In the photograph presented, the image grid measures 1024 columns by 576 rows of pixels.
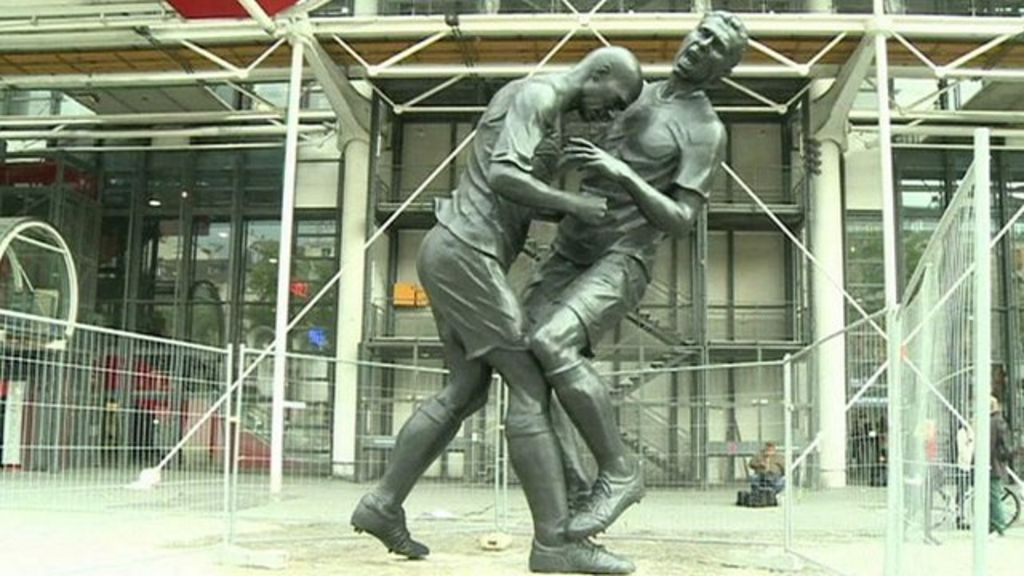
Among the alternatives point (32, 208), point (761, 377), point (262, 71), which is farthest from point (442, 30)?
point (32, 208)

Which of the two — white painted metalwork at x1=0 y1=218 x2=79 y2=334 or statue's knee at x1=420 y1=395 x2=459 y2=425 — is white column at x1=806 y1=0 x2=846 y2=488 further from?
statue's knee at x1=420 y1=395 x2=459 y2=425

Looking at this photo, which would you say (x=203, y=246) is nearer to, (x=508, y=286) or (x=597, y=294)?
(x=508, y=286)

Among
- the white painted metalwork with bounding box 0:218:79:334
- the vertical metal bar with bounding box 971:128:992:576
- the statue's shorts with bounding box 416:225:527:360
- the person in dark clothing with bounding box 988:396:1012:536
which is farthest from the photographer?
the white painted metalwork with bounding box 0:218:79:334

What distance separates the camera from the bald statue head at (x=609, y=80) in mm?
4801

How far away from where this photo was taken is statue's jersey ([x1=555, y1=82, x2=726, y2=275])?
495 cm

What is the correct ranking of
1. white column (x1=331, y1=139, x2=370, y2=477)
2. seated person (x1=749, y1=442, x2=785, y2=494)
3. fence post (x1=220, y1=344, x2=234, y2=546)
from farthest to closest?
white column (x1=331, y1=139, x2=370, y2=477)
seated person (x1=749, y1=442, x2=785, y2=494)
fence post (x1=220, y1=344, x2=234, y2=546)

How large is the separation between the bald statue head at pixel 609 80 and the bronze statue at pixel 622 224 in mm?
207

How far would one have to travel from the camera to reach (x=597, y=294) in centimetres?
481

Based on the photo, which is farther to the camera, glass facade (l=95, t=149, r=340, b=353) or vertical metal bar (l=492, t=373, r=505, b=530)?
glass facade (l=95, t=149, r=340, b=353)

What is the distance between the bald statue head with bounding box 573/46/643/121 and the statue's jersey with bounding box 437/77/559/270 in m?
0.19

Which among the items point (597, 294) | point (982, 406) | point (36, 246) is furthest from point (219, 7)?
point (982, 406)

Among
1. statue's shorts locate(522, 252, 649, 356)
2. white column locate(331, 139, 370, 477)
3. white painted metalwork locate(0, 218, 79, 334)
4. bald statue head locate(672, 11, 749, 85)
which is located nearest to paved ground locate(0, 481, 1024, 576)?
statue's shorts locate(522, 252, 649, 356)

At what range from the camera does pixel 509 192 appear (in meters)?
4.63

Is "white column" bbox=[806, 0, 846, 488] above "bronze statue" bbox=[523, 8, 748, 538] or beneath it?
above
